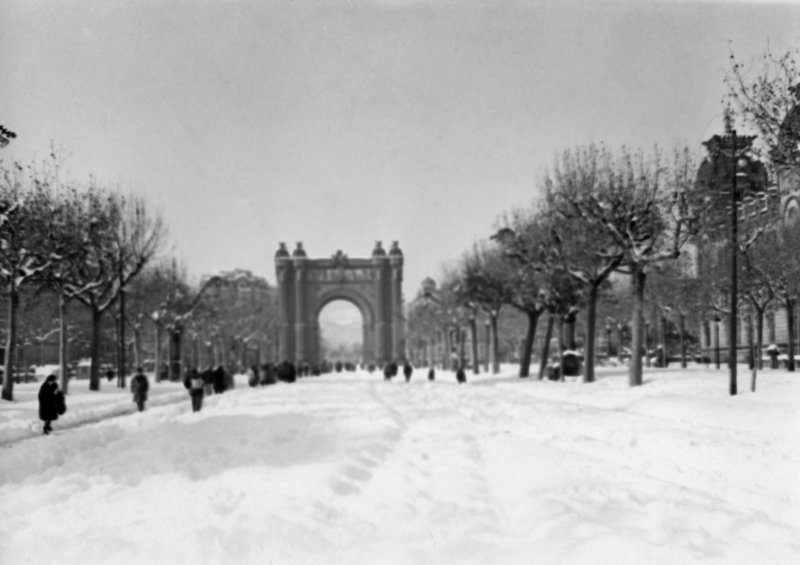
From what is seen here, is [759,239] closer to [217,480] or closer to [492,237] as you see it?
[492,237]

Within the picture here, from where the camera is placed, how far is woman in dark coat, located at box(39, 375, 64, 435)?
723 inches

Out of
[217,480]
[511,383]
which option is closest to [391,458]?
[217,480]

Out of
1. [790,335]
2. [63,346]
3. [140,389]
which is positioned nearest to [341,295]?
[63,346]

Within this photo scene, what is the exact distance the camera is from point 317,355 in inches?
4601

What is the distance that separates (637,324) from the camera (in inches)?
1055

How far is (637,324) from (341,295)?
93.8 metres

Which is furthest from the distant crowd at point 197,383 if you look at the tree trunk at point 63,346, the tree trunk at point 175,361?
the tree trunk at point 175,361

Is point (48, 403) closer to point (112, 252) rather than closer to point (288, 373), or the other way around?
point (112, 252)

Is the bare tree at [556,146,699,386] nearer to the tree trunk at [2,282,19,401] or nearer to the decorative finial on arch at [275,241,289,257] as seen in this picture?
the tree trunk at [2,282,19,401]

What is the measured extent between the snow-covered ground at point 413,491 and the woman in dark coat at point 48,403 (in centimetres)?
70

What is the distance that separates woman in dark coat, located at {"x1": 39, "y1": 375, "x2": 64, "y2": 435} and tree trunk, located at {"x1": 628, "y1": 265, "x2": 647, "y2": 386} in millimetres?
17559

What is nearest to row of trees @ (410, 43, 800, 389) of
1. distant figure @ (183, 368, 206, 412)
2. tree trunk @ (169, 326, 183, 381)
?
distant figure @ (183, 368, 206, 412)

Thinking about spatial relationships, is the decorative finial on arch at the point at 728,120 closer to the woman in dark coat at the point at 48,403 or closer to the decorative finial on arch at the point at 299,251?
the woman in dark coat at the point at 48,403

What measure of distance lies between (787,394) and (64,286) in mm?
25975
